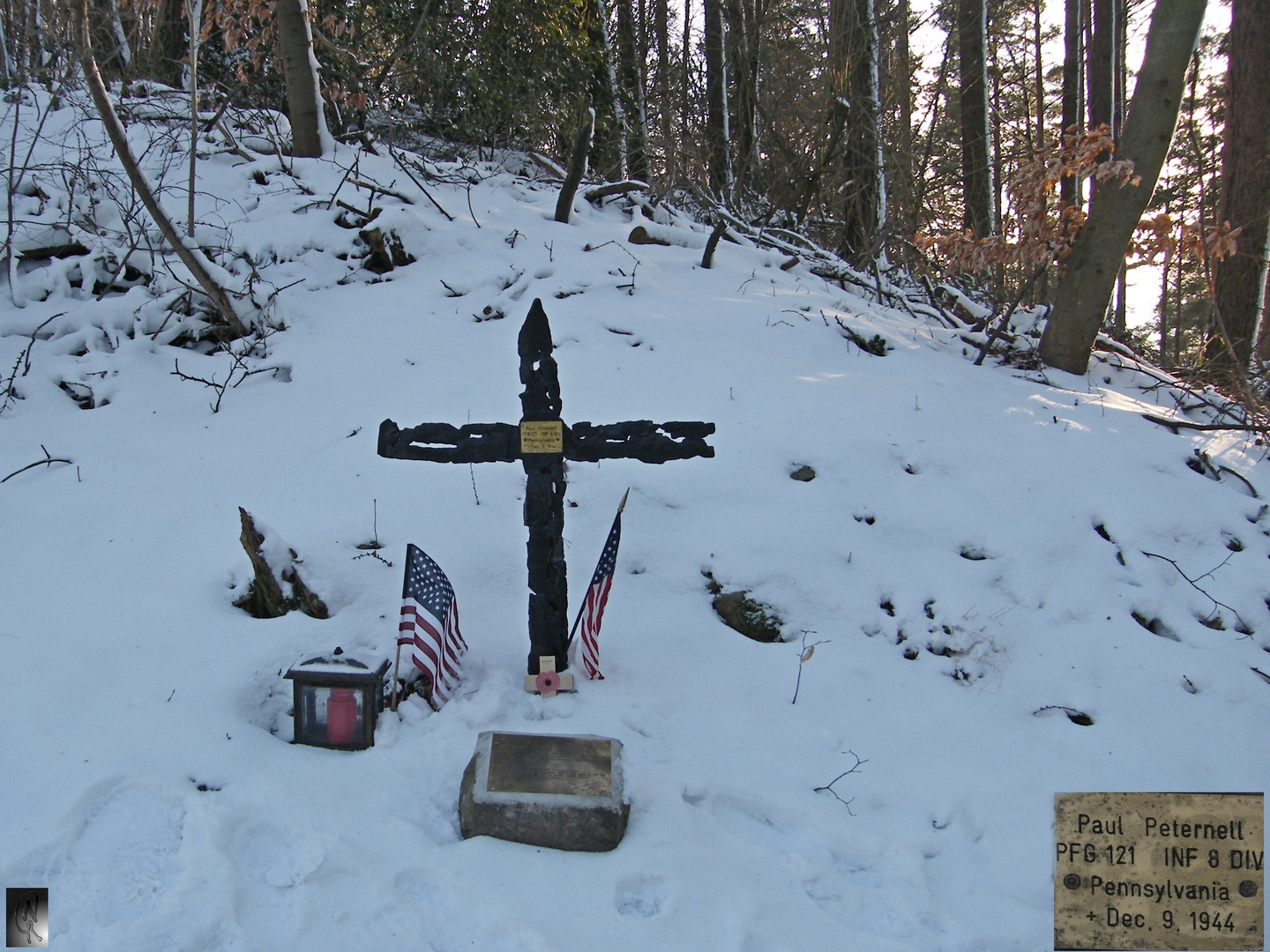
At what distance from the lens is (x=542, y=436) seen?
3.60 meters

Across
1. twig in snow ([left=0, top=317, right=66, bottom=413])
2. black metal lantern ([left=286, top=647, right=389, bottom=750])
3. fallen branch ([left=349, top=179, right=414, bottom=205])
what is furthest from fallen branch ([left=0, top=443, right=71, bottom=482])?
fallen branch ([left=349, top=179, right=414, bottom=205])

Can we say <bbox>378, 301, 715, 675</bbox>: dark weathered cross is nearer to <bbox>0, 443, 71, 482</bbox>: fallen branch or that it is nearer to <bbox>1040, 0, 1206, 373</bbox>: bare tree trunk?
<bbox>0, 443, 71, 482</bbox>: fallen branch

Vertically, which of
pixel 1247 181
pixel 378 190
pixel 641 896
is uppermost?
pixel 1247 181

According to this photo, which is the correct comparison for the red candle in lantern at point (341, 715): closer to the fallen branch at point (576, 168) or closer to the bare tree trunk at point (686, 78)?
the fallen branch at point (576, 168)

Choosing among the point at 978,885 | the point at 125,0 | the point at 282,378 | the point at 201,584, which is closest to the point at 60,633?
the point at 201,584

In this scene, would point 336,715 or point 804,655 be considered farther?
point 804,655

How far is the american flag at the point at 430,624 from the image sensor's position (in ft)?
11.2

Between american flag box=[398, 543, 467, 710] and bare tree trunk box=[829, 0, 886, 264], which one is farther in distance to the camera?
bare tree trunk box=[829, 0, 886, 264]

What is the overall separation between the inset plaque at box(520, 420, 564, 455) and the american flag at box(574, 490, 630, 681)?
420mm

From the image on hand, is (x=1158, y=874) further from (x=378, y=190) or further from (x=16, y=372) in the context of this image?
(x=378, y=190)

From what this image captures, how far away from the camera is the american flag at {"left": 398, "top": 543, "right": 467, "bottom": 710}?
11.2 ft

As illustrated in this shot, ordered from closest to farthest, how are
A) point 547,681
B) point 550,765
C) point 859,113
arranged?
point 550,765
point 547,681
point 859,113

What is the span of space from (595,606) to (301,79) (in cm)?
833

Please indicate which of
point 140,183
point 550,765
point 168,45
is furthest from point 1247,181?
point 168,45
